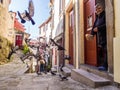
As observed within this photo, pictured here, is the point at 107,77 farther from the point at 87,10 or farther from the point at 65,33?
the point at 65,33

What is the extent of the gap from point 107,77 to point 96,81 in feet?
0.91

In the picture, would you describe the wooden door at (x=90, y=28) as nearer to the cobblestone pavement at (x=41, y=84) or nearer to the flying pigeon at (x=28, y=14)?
the cobblestone pavement at (x=41, y=84)

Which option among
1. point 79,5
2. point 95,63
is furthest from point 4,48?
point 95,63

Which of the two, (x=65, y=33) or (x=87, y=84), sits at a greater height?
(x=65, y=33)

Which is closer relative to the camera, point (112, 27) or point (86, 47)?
point (112, 27)

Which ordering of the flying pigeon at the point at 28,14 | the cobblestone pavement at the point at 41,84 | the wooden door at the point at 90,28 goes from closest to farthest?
the cobblestone pavement at the point at 41,84 < the flying pigeon at the point at 28,14 < the wooden door at the point at 90,28

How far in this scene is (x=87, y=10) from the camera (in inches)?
269

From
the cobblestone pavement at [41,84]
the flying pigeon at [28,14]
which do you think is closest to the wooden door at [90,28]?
the cobblestone pavement at [41,84]

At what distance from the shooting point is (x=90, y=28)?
6395 millimetres

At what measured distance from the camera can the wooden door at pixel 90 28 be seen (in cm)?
606

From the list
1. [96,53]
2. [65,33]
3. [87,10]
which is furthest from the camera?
[65,33]

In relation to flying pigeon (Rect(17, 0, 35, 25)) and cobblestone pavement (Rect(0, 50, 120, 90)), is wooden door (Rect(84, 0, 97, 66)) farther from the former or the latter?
flying pigeon (Rect(17, 0, 35, 25))

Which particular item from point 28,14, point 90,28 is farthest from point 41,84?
point 90,28

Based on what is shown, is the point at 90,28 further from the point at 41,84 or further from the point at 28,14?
the point at 41,84
